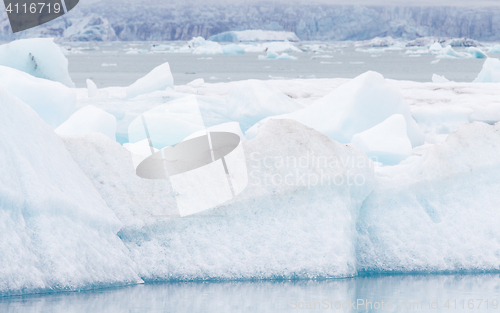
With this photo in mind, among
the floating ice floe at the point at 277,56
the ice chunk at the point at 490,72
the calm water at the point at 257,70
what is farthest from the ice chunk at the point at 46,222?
the floating ice floe at the point at 277,56

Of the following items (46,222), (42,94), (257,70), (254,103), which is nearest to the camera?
(46,222)

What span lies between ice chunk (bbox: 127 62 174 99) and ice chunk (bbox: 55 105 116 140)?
3416mm

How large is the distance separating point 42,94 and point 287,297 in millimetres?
4507

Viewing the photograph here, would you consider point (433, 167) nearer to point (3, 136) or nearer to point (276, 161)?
point (276, 161)

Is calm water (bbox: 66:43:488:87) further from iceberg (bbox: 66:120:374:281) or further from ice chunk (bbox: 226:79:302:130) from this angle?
iceberg (bbox: 66:120:374:281)

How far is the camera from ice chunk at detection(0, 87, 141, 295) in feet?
10.4

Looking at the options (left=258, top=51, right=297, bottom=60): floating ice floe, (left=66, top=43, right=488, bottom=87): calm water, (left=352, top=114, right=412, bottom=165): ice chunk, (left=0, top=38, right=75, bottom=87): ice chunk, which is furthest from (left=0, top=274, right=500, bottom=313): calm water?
(left=258, top=51, right=297, bottom=60): floating ice floe

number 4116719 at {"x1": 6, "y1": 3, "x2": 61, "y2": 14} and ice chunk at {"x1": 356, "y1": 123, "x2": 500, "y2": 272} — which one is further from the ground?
number 4116719 at {"x1": 6, "y1": 3, "x2": 61, "y2": 14}

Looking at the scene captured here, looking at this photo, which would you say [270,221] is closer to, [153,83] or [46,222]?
[46,222]

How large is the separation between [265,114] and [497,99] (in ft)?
12.8

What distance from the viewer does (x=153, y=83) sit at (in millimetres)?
9703

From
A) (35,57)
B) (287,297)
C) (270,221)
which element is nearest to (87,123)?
(270,221)

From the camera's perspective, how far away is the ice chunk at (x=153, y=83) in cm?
948

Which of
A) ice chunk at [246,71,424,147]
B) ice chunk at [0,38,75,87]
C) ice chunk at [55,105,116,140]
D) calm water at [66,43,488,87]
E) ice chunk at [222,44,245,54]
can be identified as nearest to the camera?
ice chunk at [55,105,116,140]
